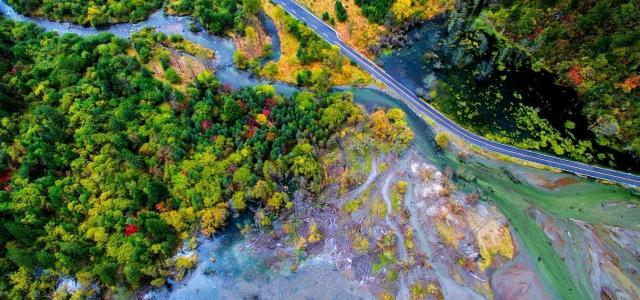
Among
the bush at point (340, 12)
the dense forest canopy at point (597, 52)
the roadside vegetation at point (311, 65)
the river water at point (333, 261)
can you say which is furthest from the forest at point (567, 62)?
the bush at point (340, 12)

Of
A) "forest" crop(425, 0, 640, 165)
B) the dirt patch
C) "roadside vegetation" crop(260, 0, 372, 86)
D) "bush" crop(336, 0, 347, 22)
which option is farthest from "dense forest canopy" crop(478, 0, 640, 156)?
"roadside vegetation" crop(260, 0, 372, 86)

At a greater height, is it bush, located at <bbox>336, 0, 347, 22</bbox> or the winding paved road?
bush, located at <bbox>336, 0, 347, 22</bbox>

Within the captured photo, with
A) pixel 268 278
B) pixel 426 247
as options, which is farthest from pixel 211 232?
pixel 426 247

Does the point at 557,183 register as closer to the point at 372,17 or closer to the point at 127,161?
the point at 372,17

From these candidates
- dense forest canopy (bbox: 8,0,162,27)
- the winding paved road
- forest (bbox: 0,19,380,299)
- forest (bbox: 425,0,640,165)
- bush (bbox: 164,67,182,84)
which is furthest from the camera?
dense forest canopy (bbox: 8,0,162,27)

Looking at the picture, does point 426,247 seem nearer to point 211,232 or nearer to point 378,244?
point 378,244

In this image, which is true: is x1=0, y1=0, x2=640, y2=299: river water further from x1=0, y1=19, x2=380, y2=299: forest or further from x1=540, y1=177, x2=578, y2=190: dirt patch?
x1=0, y1=19, x2=380, y2=299: forest
